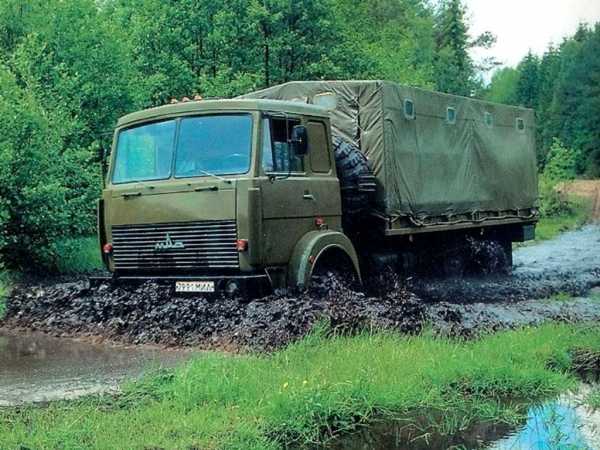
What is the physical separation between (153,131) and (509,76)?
104 m

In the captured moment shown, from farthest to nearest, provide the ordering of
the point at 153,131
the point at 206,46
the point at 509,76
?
1. the point at 509,76
2. the point at 206,46
3. the point at 153,131

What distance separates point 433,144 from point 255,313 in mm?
5623

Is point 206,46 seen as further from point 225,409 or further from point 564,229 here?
point 225,409

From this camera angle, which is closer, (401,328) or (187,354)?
(187,354)

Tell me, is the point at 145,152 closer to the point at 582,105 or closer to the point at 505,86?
the point at 582,105

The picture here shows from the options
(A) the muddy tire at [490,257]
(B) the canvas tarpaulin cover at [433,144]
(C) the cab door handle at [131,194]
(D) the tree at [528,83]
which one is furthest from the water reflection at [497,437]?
(D) the tree at [528,83]

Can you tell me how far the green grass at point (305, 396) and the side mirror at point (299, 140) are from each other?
2326 millimetres

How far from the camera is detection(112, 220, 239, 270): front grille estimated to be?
9391 millimetres

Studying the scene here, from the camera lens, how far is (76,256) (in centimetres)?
1722

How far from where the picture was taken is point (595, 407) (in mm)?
6855

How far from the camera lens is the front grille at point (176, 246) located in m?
9.39

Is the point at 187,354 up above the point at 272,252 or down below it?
below

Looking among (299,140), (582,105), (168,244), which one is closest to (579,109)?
(582,105)

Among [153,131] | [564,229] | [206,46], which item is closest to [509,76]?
[564,229]
